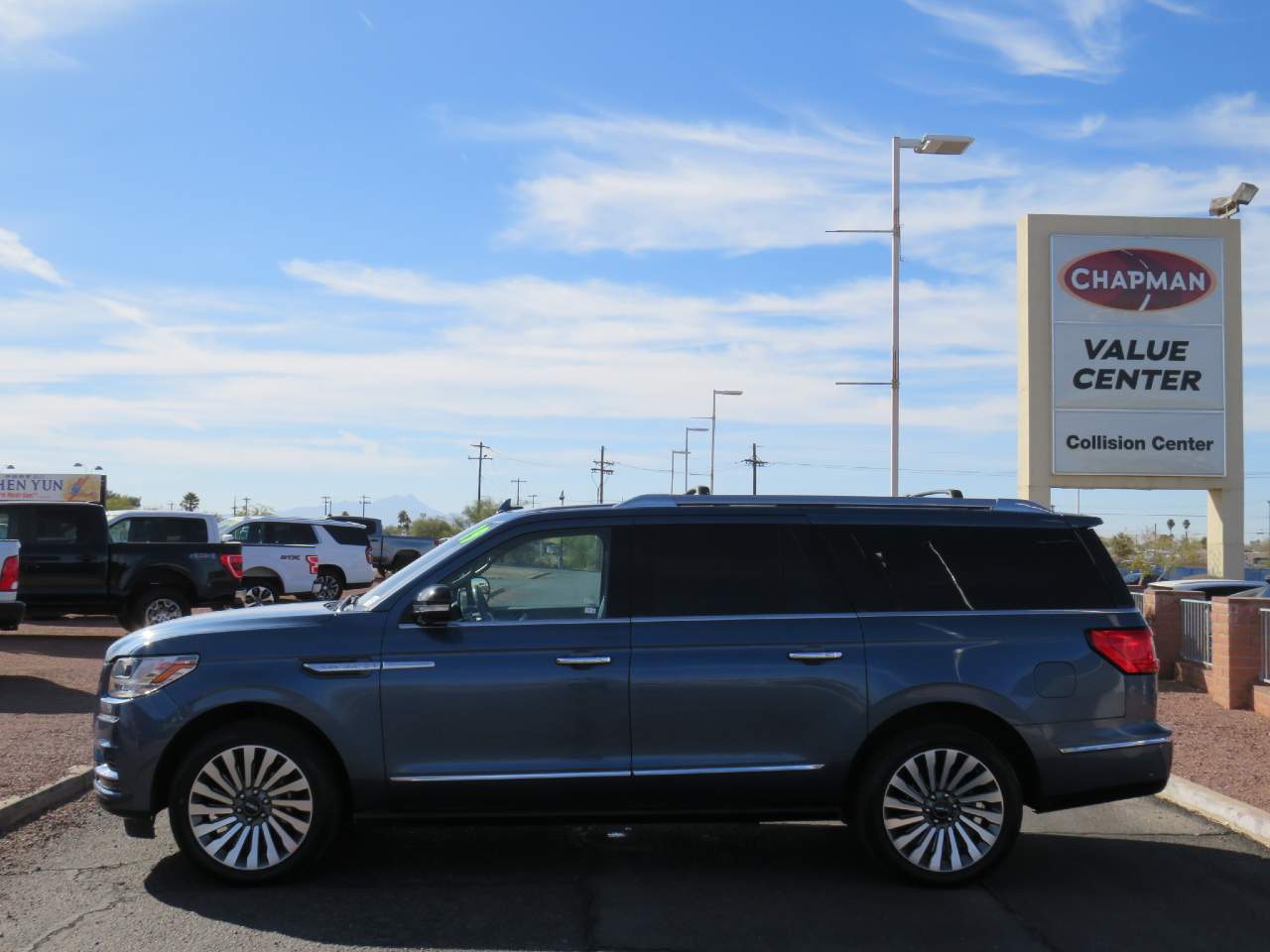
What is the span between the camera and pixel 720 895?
640 cm

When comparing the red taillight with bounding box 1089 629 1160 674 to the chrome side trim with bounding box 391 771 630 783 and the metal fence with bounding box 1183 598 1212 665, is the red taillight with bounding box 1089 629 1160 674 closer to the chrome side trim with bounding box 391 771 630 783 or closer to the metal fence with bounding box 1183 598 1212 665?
the chrome side trim with bounding box 391 771 630 783

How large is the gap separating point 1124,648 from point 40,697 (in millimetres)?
10566

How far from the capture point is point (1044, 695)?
6.71 m

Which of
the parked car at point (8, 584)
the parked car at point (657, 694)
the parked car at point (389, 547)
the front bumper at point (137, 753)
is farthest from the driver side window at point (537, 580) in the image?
the parked car at point (389, 547)

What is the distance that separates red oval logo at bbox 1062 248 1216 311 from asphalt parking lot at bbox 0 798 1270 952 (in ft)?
58.7

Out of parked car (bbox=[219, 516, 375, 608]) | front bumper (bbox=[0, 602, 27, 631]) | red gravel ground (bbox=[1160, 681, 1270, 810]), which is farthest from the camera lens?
parked car (bbox=[219, 516, 375, 608])

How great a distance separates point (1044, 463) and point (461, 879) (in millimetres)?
Answer: 19374

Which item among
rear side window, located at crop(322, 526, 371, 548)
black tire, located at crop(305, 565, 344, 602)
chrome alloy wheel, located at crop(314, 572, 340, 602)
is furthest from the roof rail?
rear side window, located at crop(322, 526, 371, 548)

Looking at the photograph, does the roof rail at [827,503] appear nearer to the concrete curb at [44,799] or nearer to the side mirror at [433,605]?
the side mirror at [433,605]

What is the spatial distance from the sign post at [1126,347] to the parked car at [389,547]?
2080 centimetres

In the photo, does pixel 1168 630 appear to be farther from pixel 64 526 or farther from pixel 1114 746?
pixel 64 526

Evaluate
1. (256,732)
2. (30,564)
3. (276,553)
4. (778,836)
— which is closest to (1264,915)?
(778,836)

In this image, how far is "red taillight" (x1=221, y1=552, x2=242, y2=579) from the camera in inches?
781

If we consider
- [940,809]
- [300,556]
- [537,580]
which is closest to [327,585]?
[300,556]
